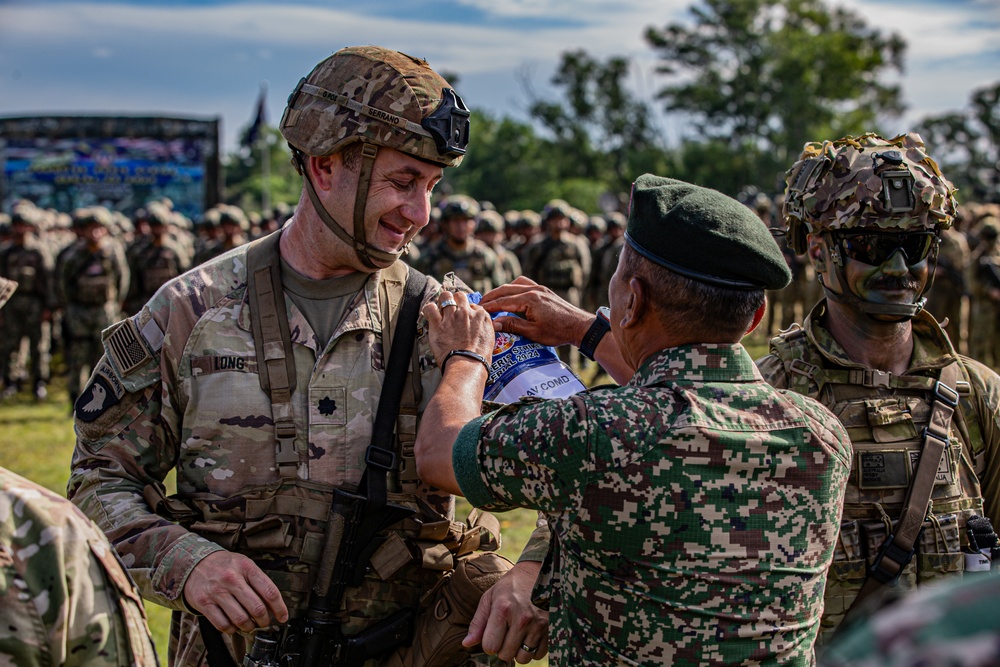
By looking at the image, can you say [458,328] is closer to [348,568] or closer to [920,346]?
[348,568]

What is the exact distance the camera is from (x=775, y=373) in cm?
296

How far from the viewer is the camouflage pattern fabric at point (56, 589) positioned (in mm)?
1423

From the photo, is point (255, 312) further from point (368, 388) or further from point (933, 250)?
point (933, 250)

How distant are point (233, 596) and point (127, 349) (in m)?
0.73

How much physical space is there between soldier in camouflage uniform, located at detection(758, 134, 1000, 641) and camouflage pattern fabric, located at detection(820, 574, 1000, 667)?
6.76ft

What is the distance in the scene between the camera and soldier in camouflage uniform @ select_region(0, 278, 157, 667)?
1.42 meters

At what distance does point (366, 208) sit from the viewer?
2.62 metres

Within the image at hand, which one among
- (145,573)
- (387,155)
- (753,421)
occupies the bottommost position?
(145,573)

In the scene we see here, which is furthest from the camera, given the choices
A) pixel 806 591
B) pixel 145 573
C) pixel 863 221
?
pixel 863 221

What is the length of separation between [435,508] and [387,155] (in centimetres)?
97

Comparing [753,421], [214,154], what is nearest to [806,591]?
[753,421]

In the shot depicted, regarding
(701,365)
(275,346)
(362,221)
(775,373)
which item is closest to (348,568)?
(275,346)

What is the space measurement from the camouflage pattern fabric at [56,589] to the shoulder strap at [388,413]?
983 mm

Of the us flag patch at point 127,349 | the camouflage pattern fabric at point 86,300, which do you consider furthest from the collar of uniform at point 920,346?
the camouflage pattern fabric at point 86,300
